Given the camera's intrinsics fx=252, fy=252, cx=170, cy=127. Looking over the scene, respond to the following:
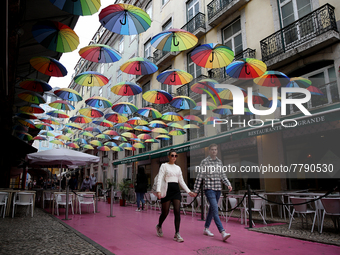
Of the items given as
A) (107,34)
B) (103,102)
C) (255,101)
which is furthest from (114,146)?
(107,34)

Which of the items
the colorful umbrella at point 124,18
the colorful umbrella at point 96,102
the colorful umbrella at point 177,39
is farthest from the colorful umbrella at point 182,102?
the colorful umbrella at point 124,18

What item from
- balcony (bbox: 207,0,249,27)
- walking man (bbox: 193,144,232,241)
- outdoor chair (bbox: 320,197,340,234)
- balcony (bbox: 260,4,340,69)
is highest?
balcony (bbox: 207,0,249,27)

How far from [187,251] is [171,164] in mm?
1702

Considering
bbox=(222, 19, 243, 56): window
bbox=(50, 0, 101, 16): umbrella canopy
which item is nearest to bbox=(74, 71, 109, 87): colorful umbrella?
bbox=(50, 0, 101, 16): umbrella canopy

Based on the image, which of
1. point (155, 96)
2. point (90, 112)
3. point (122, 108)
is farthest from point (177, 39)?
point (90, 112)

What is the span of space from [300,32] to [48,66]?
1016 centimetres

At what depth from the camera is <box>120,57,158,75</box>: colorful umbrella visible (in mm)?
8891

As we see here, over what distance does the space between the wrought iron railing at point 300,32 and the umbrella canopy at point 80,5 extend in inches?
340

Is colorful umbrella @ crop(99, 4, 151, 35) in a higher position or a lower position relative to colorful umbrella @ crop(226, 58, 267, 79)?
higher

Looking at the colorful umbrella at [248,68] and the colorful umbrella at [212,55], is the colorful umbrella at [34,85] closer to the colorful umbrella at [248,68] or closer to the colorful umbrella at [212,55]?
the colorful umbrella at [212,55]

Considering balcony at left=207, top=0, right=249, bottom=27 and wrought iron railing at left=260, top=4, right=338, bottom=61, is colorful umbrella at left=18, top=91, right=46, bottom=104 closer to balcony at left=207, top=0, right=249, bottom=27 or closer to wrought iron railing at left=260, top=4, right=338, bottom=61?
wrought iron railing at left=260, top=4, right=338, bottom=61

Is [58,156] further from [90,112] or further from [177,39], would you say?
[177,39]

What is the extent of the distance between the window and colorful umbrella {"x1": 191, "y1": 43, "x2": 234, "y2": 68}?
628cm

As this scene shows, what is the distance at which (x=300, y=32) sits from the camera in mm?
10820
